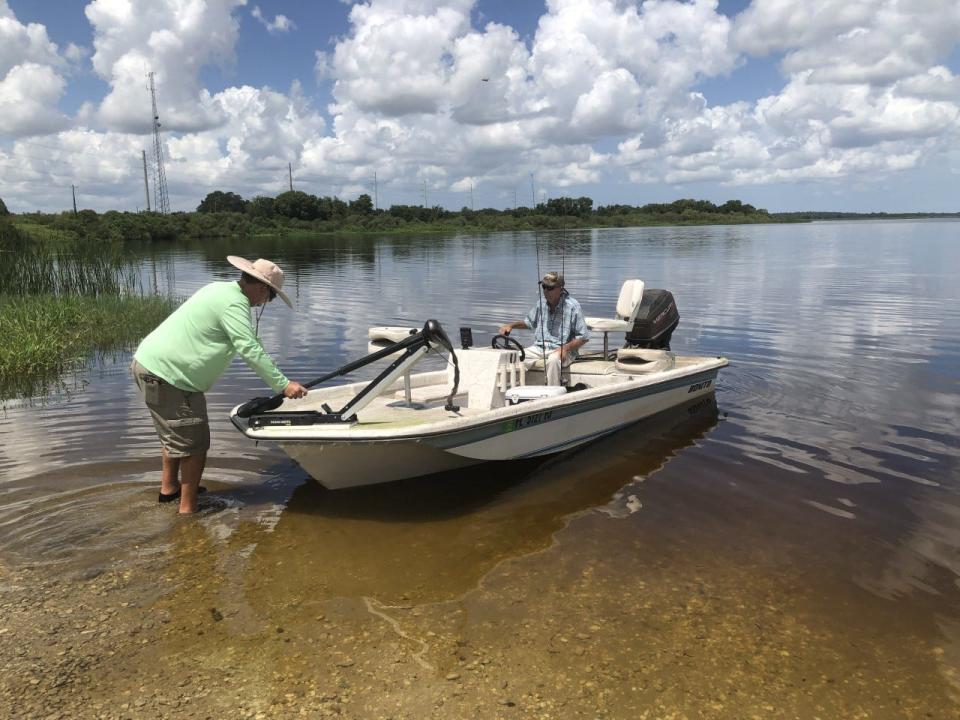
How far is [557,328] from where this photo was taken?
7746 millimetres

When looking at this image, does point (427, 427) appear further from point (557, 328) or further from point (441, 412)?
point (557, 328)

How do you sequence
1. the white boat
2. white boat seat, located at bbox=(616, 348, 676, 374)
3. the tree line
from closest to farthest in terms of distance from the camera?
the white boat, white boat seat, located at bbox=(616, 348, 676, 374), the tree line

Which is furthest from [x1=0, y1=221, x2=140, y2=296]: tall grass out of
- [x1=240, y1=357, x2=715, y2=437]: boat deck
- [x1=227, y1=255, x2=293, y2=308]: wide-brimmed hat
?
[x1=227, y1=255, x2=293, y2=308]: wide-brimmed hat

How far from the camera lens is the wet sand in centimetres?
352

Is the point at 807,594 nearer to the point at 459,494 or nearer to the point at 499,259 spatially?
the point at 459,494

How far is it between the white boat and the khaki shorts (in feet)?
1.15

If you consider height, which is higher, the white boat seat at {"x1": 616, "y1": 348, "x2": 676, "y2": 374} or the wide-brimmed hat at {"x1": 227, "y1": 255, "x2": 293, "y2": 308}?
the wide-brimmed hat at {"x1": 227, "y1": 255, "x2": 293, "y2": 308}

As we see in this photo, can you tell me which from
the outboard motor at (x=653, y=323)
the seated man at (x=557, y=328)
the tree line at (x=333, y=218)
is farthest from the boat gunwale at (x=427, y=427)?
the tree line at (x=333, y=218)

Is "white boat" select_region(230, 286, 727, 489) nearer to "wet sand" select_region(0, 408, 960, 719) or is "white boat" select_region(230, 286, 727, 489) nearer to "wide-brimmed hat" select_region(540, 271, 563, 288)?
"wet sand" select_region(0, 408, 960, 719)

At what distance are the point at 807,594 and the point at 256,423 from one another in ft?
13.8

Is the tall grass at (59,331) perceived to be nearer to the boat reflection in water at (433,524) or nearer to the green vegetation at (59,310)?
the green vegetation at (59,310)

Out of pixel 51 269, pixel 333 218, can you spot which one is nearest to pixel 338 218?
pixel 333 218

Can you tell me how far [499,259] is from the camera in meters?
40.9

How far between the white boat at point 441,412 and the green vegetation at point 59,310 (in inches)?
248
